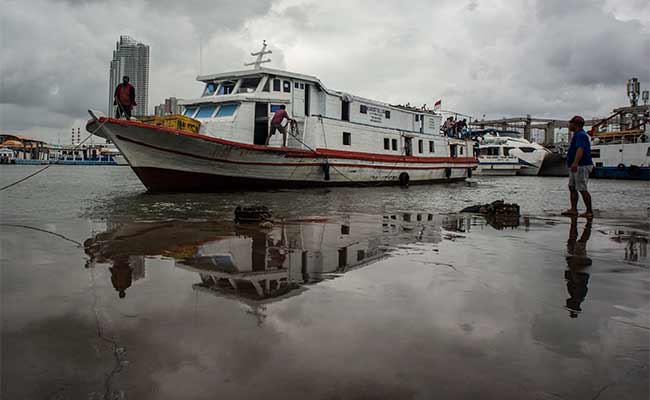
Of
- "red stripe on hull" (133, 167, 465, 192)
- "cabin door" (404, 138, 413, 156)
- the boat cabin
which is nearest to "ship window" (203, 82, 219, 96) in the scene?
the boat cabin

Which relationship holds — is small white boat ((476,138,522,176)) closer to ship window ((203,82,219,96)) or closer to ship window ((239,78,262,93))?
ship window ((239,78,262,93))

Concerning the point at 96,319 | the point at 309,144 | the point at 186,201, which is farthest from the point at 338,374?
the point at 309,144

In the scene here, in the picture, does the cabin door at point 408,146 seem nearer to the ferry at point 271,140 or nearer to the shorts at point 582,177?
the ferry at point 271,140

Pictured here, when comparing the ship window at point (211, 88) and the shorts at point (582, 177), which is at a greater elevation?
the ship window at point (211, 88)

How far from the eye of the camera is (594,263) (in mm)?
4000

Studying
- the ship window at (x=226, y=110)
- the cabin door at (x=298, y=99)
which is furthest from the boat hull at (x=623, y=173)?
the ship window at (x=226, y=110)

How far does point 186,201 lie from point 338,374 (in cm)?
952

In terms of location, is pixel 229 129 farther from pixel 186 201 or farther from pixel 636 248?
pixel 636 248

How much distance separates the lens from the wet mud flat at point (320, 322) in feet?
5.79

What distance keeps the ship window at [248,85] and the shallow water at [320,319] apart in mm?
11975

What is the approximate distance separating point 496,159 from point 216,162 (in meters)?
32.1

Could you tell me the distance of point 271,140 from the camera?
52.5 ft

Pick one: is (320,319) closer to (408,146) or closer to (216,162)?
(216,162)

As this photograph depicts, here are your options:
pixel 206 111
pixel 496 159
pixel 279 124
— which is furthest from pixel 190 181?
pixel 496 159
